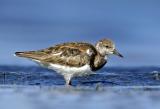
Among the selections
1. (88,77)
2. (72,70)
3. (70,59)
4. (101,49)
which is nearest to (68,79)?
(72,70)

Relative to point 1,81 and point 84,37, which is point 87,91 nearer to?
point 1,81

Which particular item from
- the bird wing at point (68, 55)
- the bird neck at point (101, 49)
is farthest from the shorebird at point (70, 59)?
the bird neck at point (101, 49)

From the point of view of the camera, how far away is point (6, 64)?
53.3 feet

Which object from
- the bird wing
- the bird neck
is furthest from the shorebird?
the bird neck

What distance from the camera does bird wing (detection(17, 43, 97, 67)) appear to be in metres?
13.4

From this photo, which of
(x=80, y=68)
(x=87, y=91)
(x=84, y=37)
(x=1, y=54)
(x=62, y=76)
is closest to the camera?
(x=87, y=91)

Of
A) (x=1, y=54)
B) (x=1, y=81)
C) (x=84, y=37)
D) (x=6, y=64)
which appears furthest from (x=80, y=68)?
(x=84, y=37)

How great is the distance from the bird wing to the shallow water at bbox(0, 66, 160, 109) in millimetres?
402

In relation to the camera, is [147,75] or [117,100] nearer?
[117,100]

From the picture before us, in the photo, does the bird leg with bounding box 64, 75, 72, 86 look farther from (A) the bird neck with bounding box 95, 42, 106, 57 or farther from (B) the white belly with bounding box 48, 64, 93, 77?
(A) the bird neck with bounding box 95, 42, 106, 57

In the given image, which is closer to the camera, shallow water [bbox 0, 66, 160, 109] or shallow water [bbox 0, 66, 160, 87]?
shallow water [bbox 0, 66, 160, 109]

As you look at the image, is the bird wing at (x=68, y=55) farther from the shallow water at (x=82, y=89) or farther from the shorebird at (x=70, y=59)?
the shallow water at (x=82, y=89)

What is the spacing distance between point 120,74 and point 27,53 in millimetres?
2151

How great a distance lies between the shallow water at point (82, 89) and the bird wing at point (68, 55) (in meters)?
0.40
